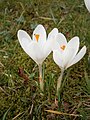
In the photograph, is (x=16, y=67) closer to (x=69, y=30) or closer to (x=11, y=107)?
(x=11, y=107)

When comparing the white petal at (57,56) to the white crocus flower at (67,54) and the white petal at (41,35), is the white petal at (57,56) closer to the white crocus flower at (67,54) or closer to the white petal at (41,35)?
the white crocus flower at (67,54)

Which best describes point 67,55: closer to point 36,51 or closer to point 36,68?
point 36,51

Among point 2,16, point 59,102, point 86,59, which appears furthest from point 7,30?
point 59,102

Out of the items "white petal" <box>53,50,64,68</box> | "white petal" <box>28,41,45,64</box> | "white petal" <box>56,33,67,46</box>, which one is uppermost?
"white petal" <box>56,33,67,46</box>

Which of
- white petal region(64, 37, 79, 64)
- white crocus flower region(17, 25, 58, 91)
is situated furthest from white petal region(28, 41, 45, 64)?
white petal region(64, 37, 79, 64)

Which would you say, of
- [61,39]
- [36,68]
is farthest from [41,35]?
[36,68]

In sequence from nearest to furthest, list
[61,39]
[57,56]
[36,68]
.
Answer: [57,56] → [61,39] → [36,68]

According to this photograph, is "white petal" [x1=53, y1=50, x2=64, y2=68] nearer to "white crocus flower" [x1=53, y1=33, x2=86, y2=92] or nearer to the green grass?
"white crocus flower" [x1=53, y1=33, x2=86, y2=92]

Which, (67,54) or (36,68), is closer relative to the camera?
(67,54)

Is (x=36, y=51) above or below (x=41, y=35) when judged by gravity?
below

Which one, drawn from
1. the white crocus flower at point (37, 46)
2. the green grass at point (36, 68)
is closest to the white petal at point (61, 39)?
the white crocus flower at point (37, 46)
